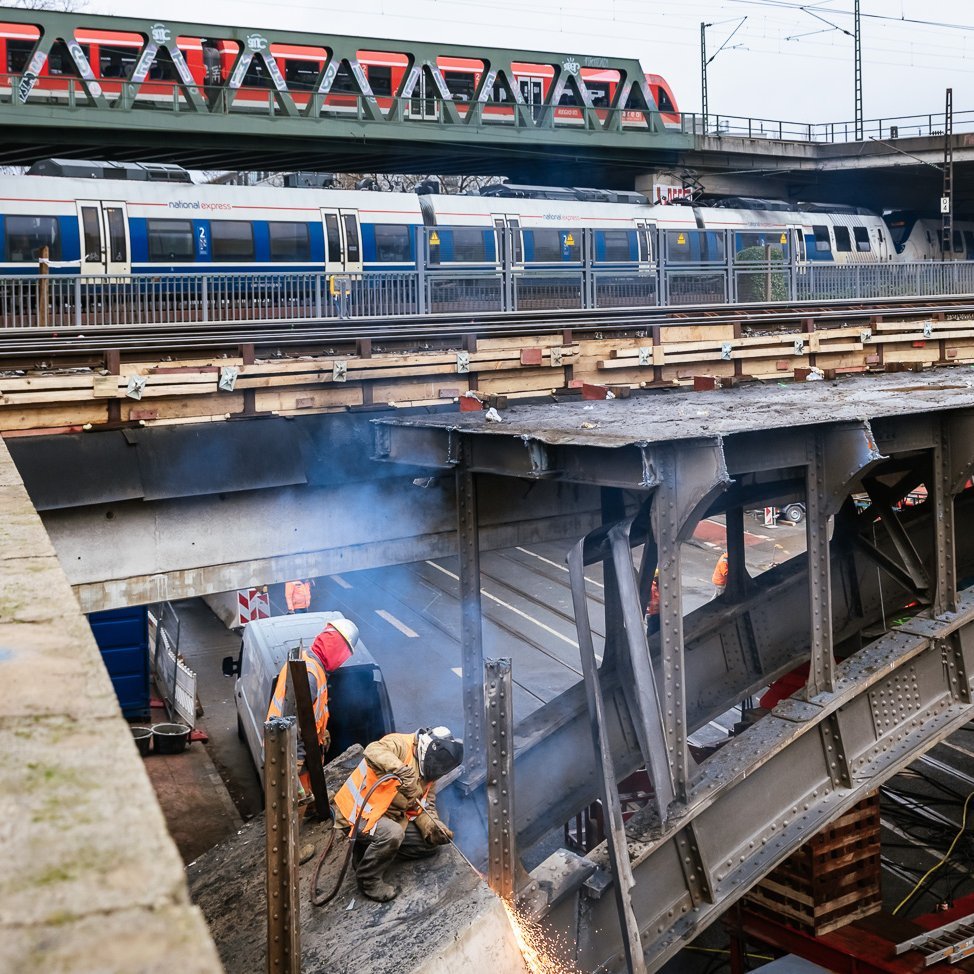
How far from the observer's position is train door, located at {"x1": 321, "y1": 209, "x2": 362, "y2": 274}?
2481 centimetres

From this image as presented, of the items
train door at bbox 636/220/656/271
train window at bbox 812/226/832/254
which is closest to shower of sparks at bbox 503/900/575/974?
train door at bbox 636/220/656/271

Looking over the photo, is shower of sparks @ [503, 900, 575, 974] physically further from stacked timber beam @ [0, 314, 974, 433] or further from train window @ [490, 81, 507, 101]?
train window @ [490, 81, 507, 101]

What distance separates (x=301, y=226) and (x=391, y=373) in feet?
51.4

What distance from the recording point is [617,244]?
93.6ft

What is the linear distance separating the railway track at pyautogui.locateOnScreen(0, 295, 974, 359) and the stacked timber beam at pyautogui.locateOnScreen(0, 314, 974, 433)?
14cm

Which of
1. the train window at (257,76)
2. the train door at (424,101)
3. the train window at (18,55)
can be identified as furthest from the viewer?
the train door at (424,101)

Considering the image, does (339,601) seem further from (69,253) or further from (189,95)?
(189,95)

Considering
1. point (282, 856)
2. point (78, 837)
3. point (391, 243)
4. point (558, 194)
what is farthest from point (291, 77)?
point (78, 837)

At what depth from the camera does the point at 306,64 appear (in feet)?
106

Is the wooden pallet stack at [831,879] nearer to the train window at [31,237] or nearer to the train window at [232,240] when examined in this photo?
the train window at [232,240]

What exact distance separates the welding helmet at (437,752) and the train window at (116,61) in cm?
2772

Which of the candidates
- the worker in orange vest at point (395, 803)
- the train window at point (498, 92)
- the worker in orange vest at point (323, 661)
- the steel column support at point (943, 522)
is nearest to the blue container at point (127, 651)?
the worker in orange vest at point (323, 661)

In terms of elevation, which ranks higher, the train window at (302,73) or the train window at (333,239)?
the train window at (302,73)

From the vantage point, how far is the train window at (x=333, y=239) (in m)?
24.8
